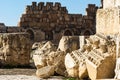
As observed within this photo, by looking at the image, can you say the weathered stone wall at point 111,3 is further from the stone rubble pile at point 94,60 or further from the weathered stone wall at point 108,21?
the stone rubble pile at point 94,60

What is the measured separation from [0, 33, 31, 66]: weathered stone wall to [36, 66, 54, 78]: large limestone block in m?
3.81

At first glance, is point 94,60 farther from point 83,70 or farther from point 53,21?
point 53,21

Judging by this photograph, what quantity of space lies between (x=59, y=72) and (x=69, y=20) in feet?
58.5

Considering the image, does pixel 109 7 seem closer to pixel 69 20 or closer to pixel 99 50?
pixel 99 50

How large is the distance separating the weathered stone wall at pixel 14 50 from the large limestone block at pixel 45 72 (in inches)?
150

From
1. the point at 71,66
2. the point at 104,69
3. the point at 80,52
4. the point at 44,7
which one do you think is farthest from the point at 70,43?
the point at 44,7

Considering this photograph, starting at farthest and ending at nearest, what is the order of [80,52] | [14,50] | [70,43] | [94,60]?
[14,50], [70,43], [80,52], [94,60]

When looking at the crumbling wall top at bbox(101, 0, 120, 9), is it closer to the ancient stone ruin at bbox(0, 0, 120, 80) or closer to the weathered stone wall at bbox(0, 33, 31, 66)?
the ancient stone ruin at bbox(0, 0, 120, 80)

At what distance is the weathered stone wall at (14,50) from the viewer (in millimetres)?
15656

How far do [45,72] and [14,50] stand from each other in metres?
4.38

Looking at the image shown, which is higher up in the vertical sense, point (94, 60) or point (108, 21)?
point (108, 21)

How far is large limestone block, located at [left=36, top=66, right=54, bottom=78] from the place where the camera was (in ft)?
38.3

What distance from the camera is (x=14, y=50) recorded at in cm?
1586

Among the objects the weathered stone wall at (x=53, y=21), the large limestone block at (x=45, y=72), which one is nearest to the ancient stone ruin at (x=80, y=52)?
the large limestone block at (x=45, y=72)
